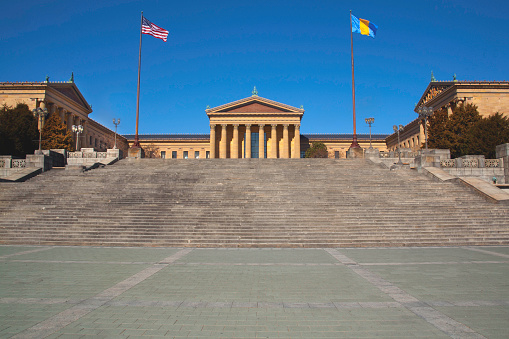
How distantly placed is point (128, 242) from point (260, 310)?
10.3m

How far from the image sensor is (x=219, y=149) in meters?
74.9

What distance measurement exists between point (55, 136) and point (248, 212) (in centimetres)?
4484

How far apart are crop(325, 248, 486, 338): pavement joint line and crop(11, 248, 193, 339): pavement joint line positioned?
5.78 metres

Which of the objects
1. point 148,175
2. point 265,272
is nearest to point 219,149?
point 148,175

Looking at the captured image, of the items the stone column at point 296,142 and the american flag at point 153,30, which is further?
the stone column at point 296,142

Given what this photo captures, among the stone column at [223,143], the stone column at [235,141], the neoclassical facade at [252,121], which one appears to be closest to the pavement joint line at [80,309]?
the neoclassical facade at [252,121]

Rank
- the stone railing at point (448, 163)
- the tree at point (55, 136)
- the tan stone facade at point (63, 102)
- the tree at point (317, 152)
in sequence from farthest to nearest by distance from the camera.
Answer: the tree at point (317, 152) → the tan stone facade at point (63, 102) → the tree at point (55, 136) → the stone railing at point (448, 163)

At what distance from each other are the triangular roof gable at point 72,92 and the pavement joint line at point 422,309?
74786 millimetres

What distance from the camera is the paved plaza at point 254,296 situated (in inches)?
208

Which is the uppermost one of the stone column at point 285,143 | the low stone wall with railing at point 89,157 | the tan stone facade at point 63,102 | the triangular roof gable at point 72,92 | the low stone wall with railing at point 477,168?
the triangular roof gable at point 72,92

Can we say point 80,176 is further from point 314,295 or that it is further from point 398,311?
point 398,311

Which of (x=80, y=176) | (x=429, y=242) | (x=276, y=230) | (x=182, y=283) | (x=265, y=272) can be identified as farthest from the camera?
(x=80, y=176)

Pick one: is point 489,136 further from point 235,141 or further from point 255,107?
point 235,141

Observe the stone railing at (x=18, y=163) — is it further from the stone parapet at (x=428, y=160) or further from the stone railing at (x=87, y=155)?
the stone parapet at (x=428, y=160)
